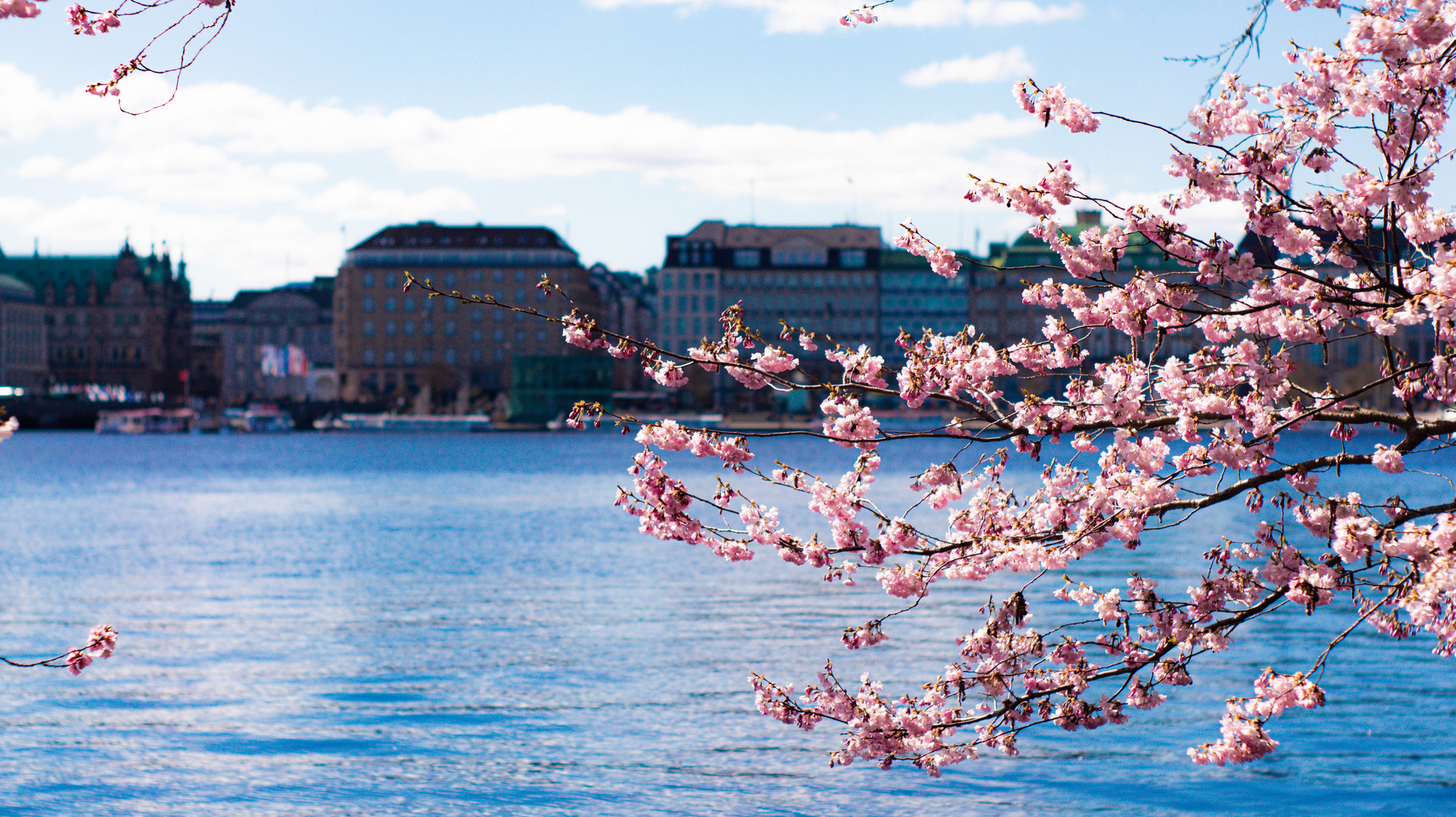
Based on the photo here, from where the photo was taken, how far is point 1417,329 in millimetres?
198250

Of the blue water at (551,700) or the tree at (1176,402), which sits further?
the blue water at (551,700)

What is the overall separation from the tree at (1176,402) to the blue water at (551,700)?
680 cm

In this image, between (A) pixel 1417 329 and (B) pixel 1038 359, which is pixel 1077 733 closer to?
(B) pixel 1038 359

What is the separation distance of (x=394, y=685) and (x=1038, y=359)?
55.5 ft

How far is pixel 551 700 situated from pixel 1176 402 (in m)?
16.1

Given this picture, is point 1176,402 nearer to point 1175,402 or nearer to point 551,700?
point 1175,402

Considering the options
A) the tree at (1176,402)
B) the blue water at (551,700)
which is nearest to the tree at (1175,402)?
the tree at (1176,402)

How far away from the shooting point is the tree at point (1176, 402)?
959cm

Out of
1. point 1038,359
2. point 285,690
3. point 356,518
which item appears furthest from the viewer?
point 356,518

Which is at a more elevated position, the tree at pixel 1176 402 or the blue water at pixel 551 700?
the tree at pixel 1176 402

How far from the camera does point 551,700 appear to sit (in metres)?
25.2

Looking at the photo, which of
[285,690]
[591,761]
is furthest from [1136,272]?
[285,690]

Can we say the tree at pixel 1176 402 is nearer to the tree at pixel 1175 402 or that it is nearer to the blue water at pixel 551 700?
the tree at pixel 1175 402

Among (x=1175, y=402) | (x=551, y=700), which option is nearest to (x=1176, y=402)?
(x=1175, y=402)
